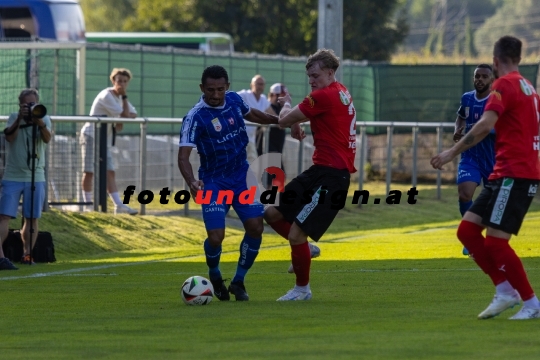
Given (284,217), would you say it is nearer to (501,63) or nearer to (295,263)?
(295,263)

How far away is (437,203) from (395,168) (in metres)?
2.53

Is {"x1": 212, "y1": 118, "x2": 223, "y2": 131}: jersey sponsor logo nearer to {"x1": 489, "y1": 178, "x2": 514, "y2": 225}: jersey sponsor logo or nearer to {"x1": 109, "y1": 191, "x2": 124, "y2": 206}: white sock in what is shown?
{"x1": 489, "y1": 178, "x2": 514, "y2": 225}: jersey sponsor logo

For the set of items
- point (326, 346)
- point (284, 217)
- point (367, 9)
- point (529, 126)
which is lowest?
point (326, 346)

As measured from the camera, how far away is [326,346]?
820cm

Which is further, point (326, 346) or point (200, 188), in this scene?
point (200, 188)

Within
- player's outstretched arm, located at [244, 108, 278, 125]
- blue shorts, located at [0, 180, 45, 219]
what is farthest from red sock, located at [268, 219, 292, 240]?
blue shorts, located at [0, 180, 45, 219]

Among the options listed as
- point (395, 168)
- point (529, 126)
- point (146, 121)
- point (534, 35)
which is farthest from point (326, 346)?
point (534, 35)

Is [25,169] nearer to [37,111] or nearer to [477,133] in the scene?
[37,111]

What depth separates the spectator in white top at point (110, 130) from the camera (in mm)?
19391

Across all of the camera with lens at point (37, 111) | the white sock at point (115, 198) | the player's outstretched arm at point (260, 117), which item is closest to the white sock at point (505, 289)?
the player's outstretched arm at point (260, 117)

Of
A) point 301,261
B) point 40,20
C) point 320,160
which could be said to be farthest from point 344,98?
point 40,20

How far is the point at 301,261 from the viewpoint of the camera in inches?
439

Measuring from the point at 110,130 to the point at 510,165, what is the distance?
37.5 ft

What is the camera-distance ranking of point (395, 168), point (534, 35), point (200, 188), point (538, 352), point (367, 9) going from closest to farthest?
point (538, 352)
point (200, 188)
point (395, 168)
point (367, 9)
point (534, 35)
